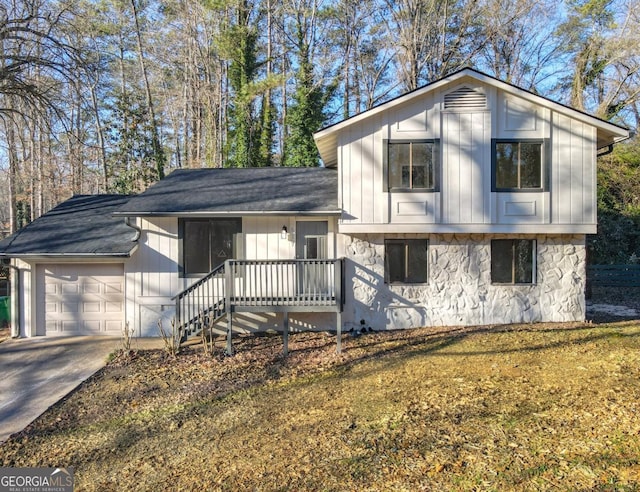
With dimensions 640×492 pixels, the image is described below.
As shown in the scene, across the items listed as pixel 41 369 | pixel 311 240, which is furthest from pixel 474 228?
pixel 41 369

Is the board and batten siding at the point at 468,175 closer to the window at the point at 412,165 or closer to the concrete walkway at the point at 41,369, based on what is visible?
the window at the point at 412,165

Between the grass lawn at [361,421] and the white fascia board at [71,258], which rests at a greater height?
the white fascia board at [71,258]

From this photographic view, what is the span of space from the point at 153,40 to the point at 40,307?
57.5 feet

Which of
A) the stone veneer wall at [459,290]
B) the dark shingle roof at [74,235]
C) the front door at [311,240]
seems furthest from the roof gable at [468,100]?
the dark shingle roof at [74,235]

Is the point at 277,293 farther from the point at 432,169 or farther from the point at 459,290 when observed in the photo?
the point at 432,169

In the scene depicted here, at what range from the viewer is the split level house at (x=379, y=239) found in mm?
9164

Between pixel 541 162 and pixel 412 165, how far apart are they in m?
2.95

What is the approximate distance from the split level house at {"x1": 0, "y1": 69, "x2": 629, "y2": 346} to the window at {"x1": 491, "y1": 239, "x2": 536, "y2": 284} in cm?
3

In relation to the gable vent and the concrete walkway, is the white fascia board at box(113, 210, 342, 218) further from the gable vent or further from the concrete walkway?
the gable vent

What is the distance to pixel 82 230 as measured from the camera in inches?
424

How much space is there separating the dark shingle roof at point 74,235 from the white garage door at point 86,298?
620 millimetres

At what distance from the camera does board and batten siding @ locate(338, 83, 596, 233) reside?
916cm

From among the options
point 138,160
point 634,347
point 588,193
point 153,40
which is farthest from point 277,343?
point 153,40

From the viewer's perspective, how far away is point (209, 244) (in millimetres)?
9867
